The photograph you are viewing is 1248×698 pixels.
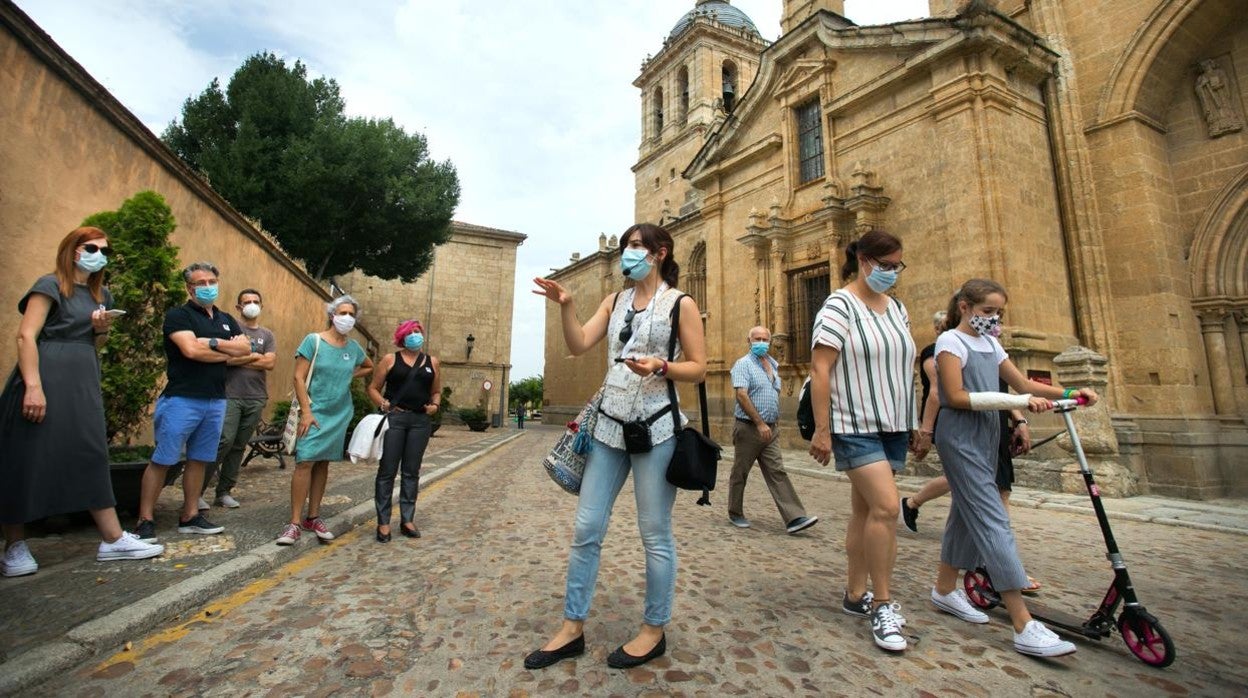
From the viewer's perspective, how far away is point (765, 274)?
50.1 feet

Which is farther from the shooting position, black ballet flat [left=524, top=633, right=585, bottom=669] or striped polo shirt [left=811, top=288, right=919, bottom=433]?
striped polo shirt [left=811, top=288, right=919, bottom=433]

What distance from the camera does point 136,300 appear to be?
4766mm

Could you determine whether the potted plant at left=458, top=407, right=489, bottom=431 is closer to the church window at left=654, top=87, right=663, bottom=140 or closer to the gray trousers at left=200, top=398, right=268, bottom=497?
the gray trousers at left=200, top=398, right=268, bottom=497

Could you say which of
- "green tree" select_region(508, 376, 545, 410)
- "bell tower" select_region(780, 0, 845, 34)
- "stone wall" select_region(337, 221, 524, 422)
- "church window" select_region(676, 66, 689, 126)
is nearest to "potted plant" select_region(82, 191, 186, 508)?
"bell tower" select_region(780, 0, 845, 34)

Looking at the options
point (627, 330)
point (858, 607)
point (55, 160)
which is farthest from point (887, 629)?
point (55, 160)

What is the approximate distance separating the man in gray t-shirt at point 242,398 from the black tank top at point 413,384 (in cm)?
130

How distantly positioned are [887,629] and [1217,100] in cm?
1378

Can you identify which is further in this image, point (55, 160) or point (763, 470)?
point (55, 160)

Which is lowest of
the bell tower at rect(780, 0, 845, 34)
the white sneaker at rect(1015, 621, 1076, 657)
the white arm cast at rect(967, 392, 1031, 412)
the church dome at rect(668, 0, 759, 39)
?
the white sneaker at rect(1015, 621, 1076, 657)

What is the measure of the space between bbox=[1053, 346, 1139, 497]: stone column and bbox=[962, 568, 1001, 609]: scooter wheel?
252 inches

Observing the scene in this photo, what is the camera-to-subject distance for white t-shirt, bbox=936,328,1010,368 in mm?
2830

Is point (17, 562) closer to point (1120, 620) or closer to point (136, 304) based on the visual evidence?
point (136, 304)

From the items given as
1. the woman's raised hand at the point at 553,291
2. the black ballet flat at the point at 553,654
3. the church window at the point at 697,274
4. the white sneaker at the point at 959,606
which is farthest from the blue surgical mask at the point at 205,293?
the church window at the point at 697,274

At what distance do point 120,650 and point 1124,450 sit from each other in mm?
13207
